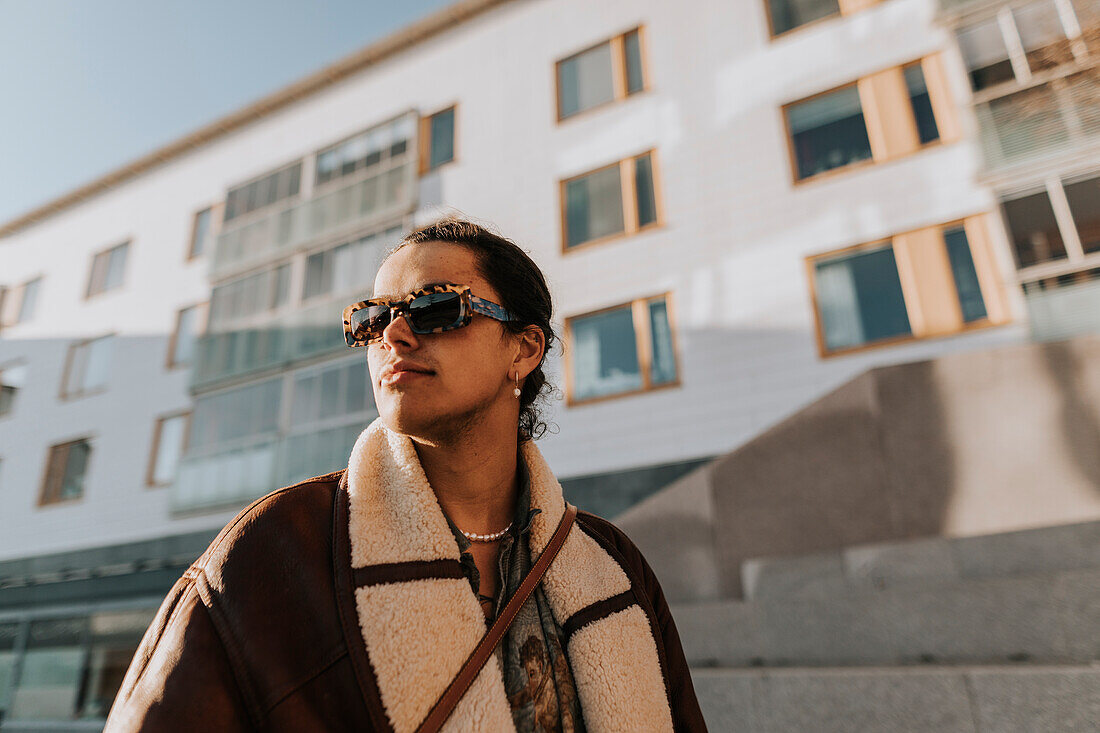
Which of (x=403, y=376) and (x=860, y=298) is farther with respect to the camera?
(x=860, y=298)

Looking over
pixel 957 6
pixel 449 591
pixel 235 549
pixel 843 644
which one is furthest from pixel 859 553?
pixel 957 6

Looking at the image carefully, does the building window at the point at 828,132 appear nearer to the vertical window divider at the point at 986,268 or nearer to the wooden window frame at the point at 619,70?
the vertical window divider at the point at 986,268

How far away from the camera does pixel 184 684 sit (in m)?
1.28

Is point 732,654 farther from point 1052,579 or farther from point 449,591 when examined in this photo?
point 449,591

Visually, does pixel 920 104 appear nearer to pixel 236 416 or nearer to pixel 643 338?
pixel 643 338

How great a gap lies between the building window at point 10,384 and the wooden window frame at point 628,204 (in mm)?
19392

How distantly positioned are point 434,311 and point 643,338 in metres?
10.2

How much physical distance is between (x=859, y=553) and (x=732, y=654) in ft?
6.22

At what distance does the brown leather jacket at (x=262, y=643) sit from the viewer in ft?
4.23

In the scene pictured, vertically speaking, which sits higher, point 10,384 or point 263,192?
point 263,192

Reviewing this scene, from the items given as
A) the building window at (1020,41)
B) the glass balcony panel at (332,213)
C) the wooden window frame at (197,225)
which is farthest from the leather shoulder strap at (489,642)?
the wooden window frame at (197,225)

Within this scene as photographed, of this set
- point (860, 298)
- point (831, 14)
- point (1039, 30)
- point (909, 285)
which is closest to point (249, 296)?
point (860, 298)

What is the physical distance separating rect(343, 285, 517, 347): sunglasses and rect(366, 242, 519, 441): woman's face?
0.9 inches

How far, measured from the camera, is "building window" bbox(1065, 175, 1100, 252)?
922 cm
